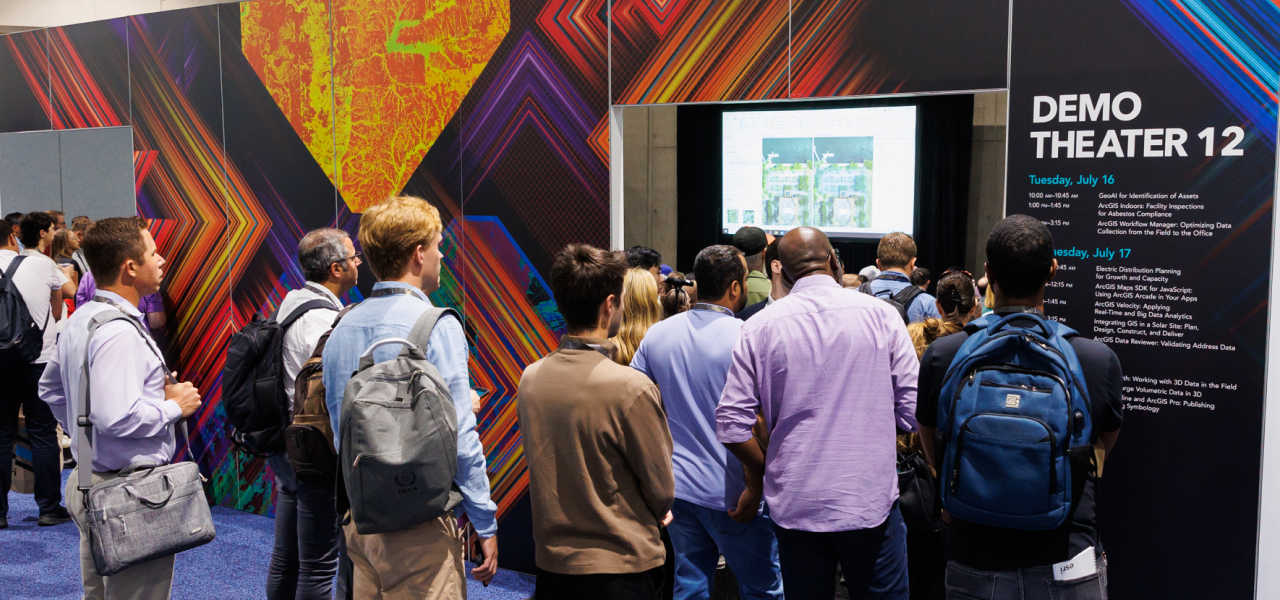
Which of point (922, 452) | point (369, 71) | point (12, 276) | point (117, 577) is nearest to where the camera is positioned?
point (117, 577)

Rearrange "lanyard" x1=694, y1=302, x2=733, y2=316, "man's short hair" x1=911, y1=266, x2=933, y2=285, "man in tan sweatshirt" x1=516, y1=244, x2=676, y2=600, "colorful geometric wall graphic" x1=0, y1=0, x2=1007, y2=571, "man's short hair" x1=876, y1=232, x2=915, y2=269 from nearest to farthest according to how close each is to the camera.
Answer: "man in tan sweatshirt" x1=516, y1=244, x2=676, y2=600 → "lanyard" x1=694, y1=302, x2=733, y2=316 → "colorful geometric wall graphic" x1=0, y1=0, x2=1007, y2=571 → "man's short hair" x1=876, y1=232, x2=915, y2=269 → "man's short hair" x1=911, y1=266, x2=933, y2=285

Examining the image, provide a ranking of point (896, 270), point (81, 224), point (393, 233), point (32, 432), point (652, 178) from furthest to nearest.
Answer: point (652, 178)
point (81, 224)
point (32, 432)
point (896, 270)
point (393, 233)

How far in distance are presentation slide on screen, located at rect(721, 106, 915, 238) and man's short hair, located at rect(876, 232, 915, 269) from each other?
3.57 meters

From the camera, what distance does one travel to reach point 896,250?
14.9ft

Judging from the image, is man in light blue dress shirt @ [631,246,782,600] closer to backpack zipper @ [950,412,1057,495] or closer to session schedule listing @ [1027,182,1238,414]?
backpack zipper @ [950,412,1057,495]

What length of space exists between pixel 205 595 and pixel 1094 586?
11.8 ft

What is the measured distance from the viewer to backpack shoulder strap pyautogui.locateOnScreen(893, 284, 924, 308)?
428 cm

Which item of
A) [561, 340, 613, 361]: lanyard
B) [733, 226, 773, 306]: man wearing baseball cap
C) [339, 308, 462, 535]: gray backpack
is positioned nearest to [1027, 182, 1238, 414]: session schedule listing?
[733, 226, 773, 306]: man wearing baseball cap

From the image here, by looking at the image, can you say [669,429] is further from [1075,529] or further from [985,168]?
A: [985,168]

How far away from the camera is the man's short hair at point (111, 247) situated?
2590mm

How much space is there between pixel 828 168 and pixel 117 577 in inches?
267

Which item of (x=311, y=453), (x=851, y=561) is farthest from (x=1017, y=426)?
(x=311, y=453)

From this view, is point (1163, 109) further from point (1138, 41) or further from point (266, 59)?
point (266, 59)

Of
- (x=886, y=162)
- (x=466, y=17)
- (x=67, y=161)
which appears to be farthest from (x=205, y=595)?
(x=886, y=162)
